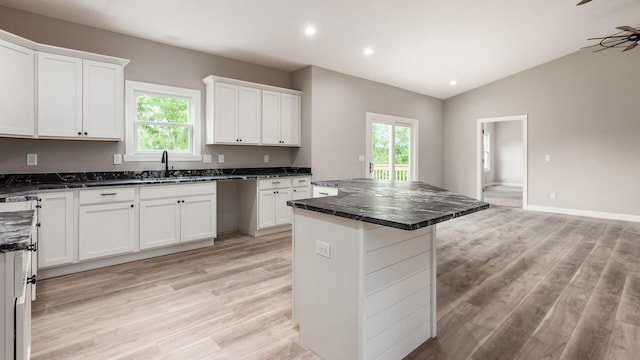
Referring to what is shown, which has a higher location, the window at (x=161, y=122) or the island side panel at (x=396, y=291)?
the window at (x=161, y=122)

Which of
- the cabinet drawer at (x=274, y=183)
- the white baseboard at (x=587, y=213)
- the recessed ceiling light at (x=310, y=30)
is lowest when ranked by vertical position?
the white baseboard at (x=587, y=213)

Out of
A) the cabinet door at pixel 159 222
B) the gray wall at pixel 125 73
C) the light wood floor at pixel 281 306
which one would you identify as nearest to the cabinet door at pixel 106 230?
the cabinet door at pixel 159 222

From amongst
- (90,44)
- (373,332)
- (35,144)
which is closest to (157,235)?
(35,144)

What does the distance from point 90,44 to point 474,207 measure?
436cm

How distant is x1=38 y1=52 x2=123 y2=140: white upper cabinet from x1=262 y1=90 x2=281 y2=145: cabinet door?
196cm

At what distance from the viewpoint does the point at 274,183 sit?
15.5 feet

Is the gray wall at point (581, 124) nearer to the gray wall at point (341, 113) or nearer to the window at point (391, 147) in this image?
the window at point (391, 147)

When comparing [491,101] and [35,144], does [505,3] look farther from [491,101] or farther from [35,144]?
[35,144]

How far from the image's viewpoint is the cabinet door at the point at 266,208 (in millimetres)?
4586

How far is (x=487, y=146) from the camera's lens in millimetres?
12266

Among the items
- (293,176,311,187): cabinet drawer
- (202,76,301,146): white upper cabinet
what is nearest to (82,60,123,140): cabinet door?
(202,76,301,146): white upper cabinet

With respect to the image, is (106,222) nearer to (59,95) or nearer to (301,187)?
(59,95)

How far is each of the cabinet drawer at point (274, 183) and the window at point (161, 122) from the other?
97 centimetres

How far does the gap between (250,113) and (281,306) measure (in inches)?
124
